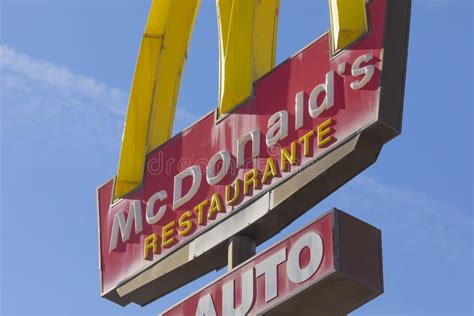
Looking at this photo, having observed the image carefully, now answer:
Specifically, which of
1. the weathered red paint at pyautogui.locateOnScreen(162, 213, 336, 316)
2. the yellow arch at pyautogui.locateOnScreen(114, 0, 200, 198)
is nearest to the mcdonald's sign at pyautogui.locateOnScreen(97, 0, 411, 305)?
the yellow arch at pyautogui.locateOnScreen(114, 0, 200, 198)

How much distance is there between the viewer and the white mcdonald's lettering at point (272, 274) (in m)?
11.9

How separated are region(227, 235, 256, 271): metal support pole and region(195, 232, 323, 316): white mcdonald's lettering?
0.36 m

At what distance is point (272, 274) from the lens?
12.2 m

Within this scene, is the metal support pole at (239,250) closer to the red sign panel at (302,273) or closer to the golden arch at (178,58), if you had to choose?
the red sign panel at (302,273)

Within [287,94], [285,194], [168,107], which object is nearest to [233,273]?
[285,194]

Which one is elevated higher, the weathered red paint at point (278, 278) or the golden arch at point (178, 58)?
the golden arch at point (178, 58)

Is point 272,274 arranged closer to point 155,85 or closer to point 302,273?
point 302,273

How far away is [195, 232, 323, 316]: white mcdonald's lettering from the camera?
467 inches

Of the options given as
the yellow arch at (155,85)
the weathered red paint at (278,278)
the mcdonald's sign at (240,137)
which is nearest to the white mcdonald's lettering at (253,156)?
the mcdonald's sign at (240,137)

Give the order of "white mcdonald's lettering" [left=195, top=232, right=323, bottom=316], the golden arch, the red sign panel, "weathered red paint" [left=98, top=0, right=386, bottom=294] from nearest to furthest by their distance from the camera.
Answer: the red sign panel → "white mcdonald's lettering" [left=195, top=232, right=323, bottom=316] → "weathered red paint" [left=98, top=0, right=386, bottom=294] → the golden arch

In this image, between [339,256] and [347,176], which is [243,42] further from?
[339,256]

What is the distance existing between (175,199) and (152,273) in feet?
2.72

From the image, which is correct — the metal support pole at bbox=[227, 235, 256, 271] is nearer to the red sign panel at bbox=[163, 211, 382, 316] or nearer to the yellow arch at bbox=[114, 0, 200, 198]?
the red sign panel at bbox=[163, 211, 382, 316]

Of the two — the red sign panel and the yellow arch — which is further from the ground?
the yellow arch
